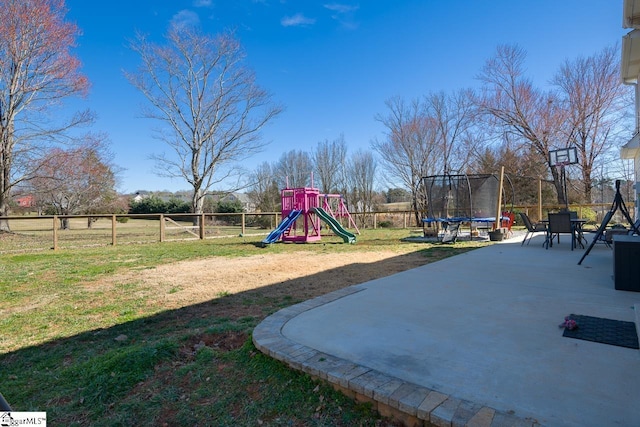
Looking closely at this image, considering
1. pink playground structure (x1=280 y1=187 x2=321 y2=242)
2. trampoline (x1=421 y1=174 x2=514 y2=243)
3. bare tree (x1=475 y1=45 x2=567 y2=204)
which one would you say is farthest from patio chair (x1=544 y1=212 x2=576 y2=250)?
bare tree (x1=475 y1=45 x2=567 y2=204)

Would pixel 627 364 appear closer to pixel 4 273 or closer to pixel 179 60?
pixel 4 273

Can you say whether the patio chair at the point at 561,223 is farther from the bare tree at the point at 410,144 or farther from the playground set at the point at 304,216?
the bare tree at the point at 410,144

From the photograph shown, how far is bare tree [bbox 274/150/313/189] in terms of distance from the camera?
27.2 meters

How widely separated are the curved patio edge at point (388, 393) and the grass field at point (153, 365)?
0.20ft

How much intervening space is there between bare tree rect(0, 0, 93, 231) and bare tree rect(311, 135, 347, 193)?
15848 mm

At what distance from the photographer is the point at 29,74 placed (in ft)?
41.7

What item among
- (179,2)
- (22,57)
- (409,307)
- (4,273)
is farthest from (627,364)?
(22,57)

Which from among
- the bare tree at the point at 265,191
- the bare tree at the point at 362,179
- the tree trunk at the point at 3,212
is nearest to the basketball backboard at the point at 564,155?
the bare tree at the point at 362,179

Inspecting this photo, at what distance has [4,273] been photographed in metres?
6.23

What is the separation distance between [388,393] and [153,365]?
1.66 metres

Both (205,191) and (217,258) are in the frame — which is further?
(205,191)

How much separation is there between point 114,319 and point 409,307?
2.99 metres

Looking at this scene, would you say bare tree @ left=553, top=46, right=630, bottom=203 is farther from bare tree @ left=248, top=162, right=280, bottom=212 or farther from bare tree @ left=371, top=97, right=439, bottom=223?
bare tree @ left=248, top=162, right=280, bottom=212

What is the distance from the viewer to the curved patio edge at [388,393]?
1.46m
